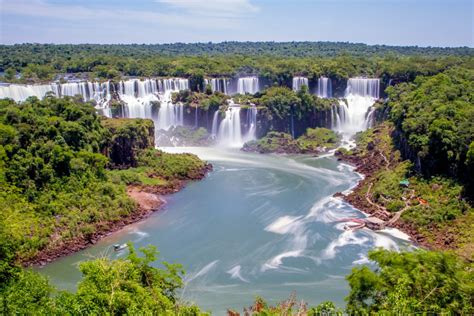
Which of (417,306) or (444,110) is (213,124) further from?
(417,306)

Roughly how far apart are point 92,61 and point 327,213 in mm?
41875

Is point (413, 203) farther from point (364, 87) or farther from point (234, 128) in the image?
point (364, 87)

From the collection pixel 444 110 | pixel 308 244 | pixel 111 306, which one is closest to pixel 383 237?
pixel 308 244

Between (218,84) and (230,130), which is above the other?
(218,84)

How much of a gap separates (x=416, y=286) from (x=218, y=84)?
4503cm

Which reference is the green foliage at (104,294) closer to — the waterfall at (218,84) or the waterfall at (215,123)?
the waterfall at (215,123)

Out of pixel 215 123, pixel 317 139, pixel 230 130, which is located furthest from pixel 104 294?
pixel 317 139

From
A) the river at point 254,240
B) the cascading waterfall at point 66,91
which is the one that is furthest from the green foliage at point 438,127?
the cascading waterfall at point 66,91

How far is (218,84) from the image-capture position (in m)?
57.0

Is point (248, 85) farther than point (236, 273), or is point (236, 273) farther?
point (248, 85)

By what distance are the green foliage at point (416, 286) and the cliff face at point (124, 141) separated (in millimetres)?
24159

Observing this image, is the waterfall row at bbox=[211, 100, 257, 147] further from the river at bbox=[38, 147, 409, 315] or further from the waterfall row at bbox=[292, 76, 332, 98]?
the river at bbox=[38, 147, 409, 315]

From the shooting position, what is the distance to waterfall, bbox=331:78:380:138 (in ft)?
173

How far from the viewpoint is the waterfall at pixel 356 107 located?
173 ft
